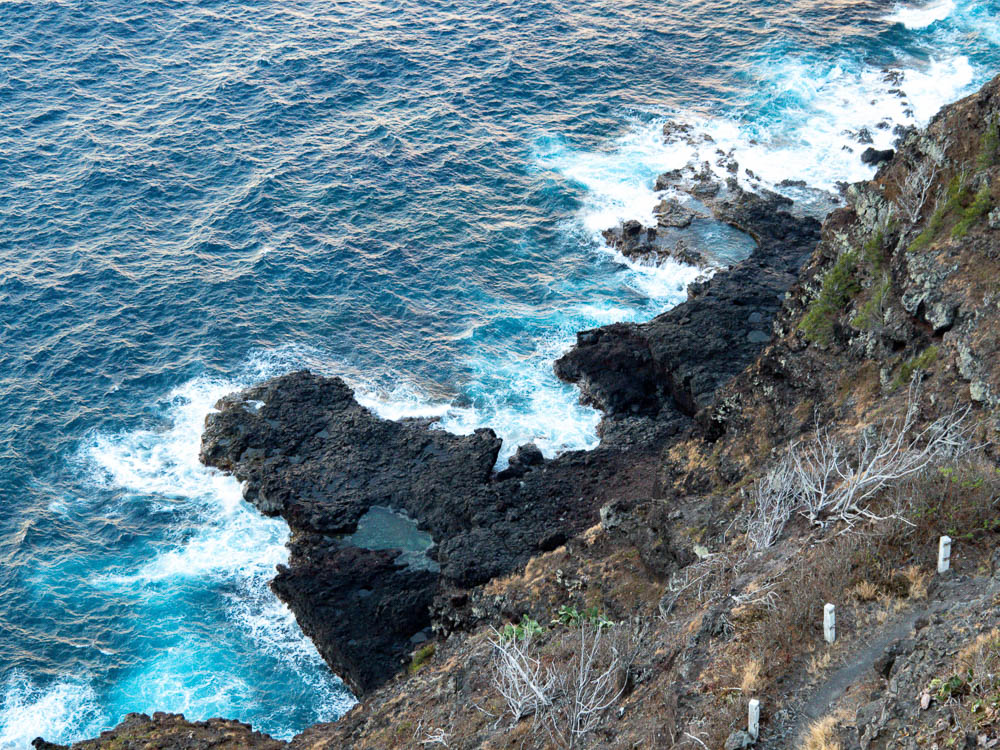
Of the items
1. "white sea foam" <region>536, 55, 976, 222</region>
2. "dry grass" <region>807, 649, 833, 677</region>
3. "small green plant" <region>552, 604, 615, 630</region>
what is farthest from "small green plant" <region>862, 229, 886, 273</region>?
"white sea foam" <region>536, 55, 976, 222</region>

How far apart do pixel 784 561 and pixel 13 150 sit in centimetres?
7468

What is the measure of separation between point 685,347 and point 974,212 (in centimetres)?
2006

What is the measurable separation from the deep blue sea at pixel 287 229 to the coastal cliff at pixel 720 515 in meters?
3.54

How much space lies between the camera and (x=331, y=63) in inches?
3570

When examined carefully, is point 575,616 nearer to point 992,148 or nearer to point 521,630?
point 521,630

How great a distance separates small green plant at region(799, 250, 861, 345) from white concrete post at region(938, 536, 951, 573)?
17.7 m

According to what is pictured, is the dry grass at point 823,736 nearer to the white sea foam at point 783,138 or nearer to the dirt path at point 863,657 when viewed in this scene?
the dirt path at point 863,657

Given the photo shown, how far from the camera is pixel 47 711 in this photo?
44656 mm

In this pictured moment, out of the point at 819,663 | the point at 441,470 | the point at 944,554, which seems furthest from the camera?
the point at 441,470

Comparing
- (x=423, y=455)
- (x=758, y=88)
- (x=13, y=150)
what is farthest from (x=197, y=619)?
(x=758, y=88)

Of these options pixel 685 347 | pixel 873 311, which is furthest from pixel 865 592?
pixel 685 347

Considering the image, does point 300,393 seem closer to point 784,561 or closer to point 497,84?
point 784,561

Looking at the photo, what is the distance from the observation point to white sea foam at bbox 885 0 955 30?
3674 inches

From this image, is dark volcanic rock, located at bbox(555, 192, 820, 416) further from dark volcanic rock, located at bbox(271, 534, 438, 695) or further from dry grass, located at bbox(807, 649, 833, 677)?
dry grass, located at bbox(807, 649, 833, 677)
